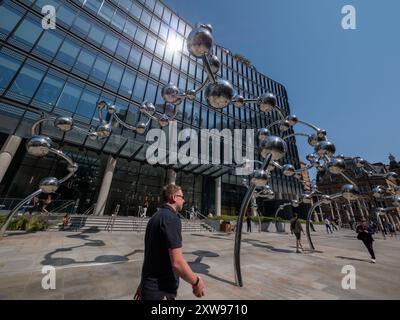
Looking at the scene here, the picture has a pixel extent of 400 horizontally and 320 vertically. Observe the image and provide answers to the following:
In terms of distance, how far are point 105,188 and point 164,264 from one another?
1820 cm

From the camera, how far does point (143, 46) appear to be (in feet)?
77.6

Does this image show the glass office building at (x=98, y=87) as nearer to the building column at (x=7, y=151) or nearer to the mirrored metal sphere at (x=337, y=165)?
the building column at (x=7, y=151)

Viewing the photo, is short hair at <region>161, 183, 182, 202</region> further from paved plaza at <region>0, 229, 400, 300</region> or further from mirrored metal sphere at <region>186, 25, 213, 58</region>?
mirrored metal sphere at <region>186, 25, 213, 58</region>

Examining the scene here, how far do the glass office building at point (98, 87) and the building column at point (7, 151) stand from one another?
393 mm

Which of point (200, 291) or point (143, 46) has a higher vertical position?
point (143, 46)

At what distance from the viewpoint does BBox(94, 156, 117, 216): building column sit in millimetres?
16812

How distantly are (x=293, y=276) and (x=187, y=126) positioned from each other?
2331cm

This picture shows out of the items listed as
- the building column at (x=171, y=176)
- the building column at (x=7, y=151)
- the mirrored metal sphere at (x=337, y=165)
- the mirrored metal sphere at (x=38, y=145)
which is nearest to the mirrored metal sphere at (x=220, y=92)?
the mirrored metal sphere at (x=337, y=165)

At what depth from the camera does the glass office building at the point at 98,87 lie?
1476 cm

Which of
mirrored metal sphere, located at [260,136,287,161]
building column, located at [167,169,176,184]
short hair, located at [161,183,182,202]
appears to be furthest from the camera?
building column, located at [167,169,176,184]

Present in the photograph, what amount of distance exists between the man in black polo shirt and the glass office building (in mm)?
15362

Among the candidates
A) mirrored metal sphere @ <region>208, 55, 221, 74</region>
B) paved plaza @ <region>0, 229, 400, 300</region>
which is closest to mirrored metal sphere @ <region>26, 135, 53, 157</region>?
paved plaza @ <region>0, 229, 400, 300</region>
